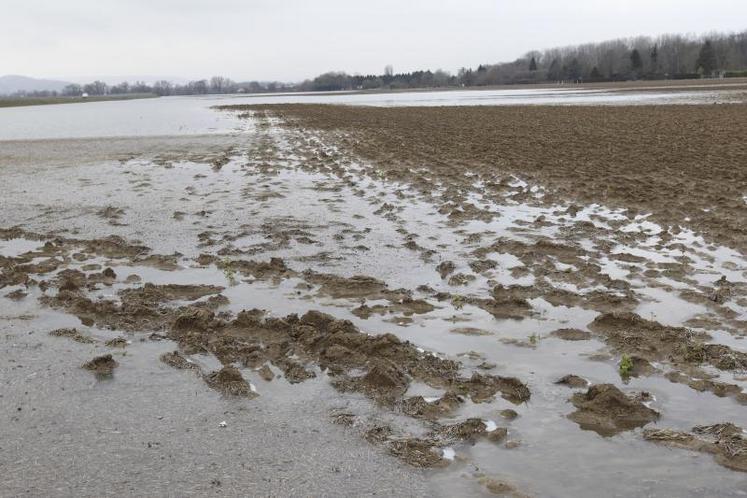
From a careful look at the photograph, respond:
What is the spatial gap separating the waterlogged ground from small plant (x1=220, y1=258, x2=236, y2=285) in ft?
0.20

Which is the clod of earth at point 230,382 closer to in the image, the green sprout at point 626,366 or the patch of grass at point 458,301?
the patch of grass at point 458,301

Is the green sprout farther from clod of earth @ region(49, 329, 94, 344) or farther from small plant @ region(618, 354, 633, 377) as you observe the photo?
clod of earth @ region(49, 329, 94, 344)

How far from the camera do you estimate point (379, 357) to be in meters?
5.79

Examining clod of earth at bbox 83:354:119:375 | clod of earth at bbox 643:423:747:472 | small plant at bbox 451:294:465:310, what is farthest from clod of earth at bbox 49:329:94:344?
clod of earth at bbox 643:423:747:472

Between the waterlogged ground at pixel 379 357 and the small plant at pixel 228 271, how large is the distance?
62 mm

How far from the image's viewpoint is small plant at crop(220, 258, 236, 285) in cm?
824

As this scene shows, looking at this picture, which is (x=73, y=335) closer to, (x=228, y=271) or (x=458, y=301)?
(x=228, y=271)

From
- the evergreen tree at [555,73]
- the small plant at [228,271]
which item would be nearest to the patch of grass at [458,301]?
the small plant at [228,271]

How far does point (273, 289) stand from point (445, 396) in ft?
11.2

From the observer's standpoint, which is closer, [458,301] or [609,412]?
[609,412]

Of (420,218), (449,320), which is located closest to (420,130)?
(420,218)

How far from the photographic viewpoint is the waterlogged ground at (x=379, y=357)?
13.7ft

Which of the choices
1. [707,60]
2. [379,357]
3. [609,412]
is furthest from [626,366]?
[707,60]

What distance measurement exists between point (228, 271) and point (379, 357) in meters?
3.52
